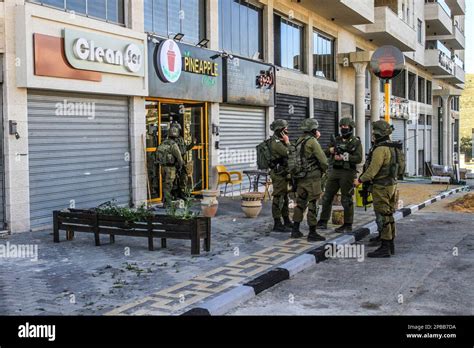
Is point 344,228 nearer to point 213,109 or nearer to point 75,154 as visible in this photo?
point 75,154

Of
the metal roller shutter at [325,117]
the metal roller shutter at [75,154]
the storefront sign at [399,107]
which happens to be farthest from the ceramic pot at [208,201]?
the storefront sign at [399,107]

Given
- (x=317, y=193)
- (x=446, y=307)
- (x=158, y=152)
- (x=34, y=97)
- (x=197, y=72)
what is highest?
(x=197, y=72)

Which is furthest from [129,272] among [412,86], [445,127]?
[445,127]

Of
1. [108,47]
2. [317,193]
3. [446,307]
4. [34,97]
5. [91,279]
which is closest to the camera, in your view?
[446,307]

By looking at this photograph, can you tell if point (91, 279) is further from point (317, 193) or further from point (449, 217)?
point (449, 217)

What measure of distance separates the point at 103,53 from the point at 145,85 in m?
1.43

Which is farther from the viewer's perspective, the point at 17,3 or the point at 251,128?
the point at 251,128

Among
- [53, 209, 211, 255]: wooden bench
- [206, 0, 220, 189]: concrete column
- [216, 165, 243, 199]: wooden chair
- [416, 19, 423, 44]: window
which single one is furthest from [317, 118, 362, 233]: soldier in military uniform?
[416, 19, 423, 44]: window

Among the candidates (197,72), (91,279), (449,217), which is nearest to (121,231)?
(91,279)

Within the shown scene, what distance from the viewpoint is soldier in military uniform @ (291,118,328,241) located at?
8.49 metres

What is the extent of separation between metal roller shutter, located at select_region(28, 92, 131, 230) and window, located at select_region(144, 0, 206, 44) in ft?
7.35

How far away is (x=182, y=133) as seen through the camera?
1417 cm

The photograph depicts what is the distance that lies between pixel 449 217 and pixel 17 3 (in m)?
9.73

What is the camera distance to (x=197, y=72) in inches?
538
